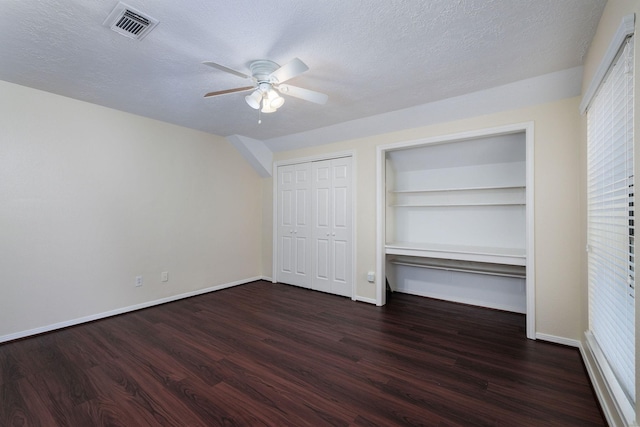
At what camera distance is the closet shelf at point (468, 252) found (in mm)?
3031

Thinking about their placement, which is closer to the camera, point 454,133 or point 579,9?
point 579,9

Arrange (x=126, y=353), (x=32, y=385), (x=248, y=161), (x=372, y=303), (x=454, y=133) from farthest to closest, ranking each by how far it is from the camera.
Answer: (x=248, y=161)
(x=372, y=303)
(x=454, y=133)
(x=126, y=353)
(x=32, y=385)

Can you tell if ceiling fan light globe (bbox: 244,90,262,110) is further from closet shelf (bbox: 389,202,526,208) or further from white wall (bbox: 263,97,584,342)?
Answer: closet shelf (bbox: 389,202,526,208)

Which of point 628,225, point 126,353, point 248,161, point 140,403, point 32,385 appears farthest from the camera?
point 248,161

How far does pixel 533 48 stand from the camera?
6.98ft

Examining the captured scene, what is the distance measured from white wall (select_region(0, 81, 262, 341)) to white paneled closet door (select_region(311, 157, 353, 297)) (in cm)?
147

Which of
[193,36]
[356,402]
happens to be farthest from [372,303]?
[193,36]

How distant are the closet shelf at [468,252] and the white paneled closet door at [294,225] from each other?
1.44 metres

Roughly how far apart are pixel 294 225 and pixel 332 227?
0.78 m

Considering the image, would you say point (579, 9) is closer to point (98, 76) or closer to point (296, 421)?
point (296, 421)

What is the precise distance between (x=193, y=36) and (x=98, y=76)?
Result: 1275 mm

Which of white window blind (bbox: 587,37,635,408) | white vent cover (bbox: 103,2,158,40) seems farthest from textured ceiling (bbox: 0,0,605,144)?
white window blind (bbox: 587,37,635,408)

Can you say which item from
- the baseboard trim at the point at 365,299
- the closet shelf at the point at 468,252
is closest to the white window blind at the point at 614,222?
the closet shelf at the point at 468,252

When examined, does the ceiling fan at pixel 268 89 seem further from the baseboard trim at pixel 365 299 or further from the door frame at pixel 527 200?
the baseboard trim at pixel 365 299
